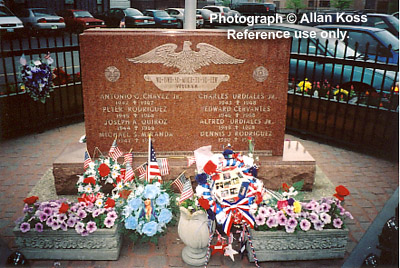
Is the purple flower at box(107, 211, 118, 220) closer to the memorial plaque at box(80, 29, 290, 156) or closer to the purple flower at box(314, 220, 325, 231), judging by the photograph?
the memorial plaque at box(80, 29, 290, 156)

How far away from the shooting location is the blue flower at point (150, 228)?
372cm

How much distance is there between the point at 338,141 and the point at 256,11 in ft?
66.3

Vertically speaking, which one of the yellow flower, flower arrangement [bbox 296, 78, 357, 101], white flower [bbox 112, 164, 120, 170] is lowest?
the yellow flower

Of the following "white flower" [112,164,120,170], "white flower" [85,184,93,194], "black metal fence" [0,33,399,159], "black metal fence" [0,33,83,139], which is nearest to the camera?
"white flower" [85,184,93,194]

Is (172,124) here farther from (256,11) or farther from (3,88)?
(256,11)

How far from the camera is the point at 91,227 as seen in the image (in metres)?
3.75

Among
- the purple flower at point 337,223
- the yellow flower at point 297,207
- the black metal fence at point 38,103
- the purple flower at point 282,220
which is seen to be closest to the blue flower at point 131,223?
the purple flower at point 282,220

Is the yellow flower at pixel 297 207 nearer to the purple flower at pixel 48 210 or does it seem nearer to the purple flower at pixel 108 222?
the purple flower at pixel 108 222

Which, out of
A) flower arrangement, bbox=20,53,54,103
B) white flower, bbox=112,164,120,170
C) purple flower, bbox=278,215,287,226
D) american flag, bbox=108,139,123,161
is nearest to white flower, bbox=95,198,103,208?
white flower, bbox=112,164,120,170

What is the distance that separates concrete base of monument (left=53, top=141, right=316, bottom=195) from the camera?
4.66m

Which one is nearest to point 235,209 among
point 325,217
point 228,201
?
point 228,201

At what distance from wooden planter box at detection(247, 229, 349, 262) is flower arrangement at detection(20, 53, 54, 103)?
15.9ft

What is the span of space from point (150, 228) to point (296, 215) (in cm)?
147

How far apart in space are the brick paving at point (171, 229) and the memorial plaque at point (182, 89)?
1.26 m
